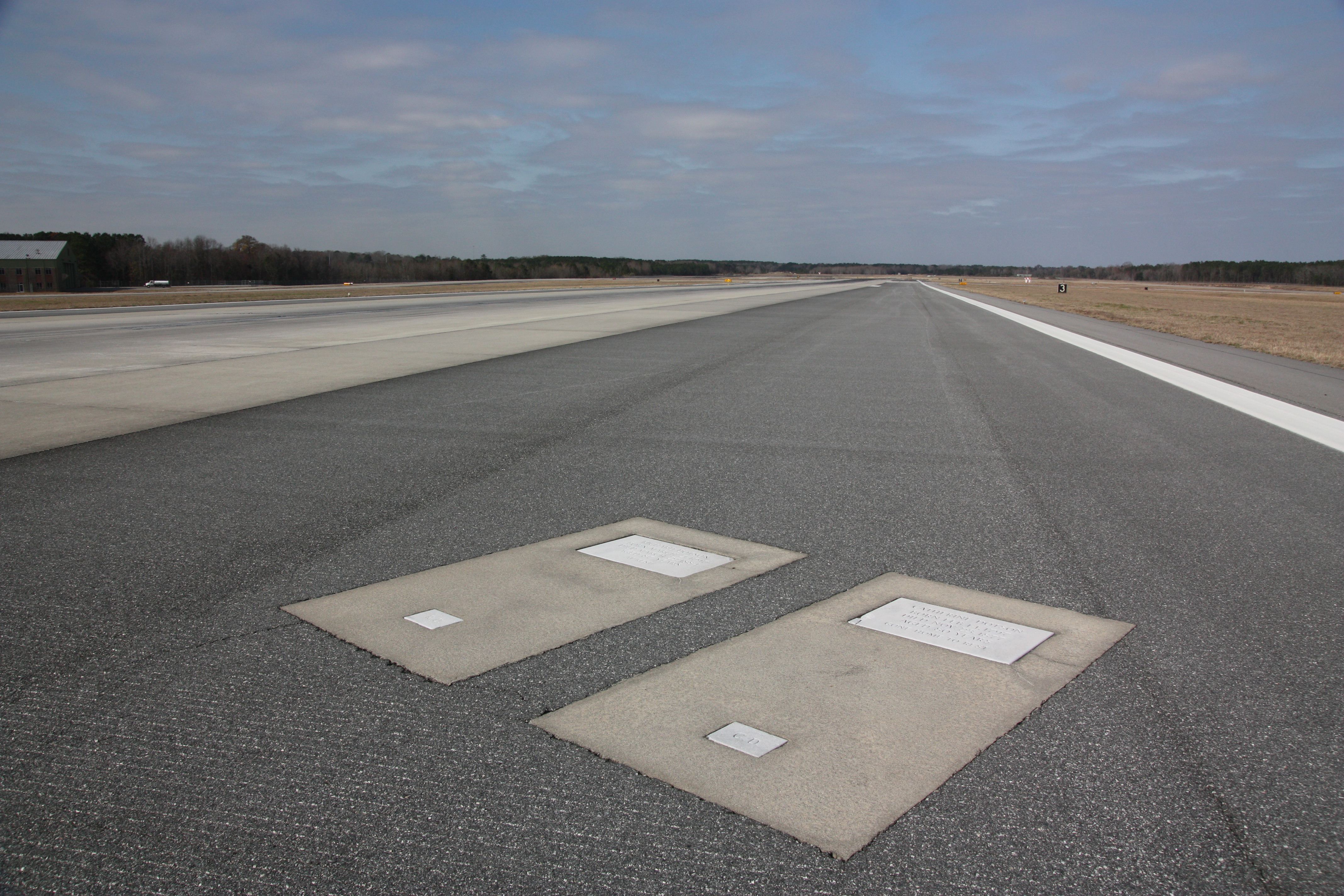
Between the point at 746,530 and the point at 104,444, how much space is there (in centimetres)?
581

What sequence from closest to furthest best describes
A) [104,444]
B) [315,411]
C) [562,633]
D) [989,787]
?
[989,787] → [562,633] → [104,444] → [315,411]

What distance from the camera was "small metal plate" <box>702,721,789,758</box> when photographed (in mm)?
2723

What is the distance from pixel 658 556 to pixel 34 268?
4258 inches

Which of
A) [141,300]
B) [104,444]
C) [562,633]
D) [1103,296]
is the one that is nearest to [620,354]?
[104,444]

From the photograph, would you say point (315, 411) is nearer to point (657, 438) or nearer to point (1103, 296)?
point (657, 438)

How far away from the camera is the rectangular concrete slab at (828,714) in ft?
8.14

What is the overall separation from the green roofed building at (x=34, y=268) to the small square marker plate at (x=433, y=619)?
102151 mm

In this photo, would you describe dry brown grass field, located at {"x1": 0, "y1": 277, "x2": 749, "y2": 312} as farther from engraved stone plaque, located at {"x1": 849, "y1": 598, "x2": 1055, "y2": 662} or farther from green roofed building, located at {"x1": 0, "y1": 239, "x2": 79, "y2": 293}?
engraved stone plaque, located at {"x1": 849, "y1": 598, "x2": 1055, "y2": 662}

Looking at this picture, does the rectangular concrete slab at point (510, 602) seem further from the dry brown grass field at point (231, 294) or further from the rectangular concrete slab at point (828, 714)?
the dry brown grass field at point (231, 294)

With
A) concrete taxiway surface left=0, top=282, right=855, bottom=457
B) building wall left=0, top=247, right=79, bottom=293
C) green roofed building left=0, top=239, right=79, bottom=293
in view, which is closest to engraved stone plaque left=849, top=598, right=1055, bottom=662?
concrete taxiway surface left=0, top=282, right=855, bottom=457

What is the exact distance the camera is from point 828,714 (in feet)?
9.67

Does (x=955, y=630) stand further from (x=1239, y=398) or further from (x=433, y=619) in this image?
(x=1239, y=398)

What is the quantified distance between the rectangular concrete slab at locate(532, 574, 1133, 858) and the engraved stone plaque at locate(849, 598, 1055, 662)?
0.05 metres

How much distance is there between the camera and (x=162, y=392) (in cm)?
1053
